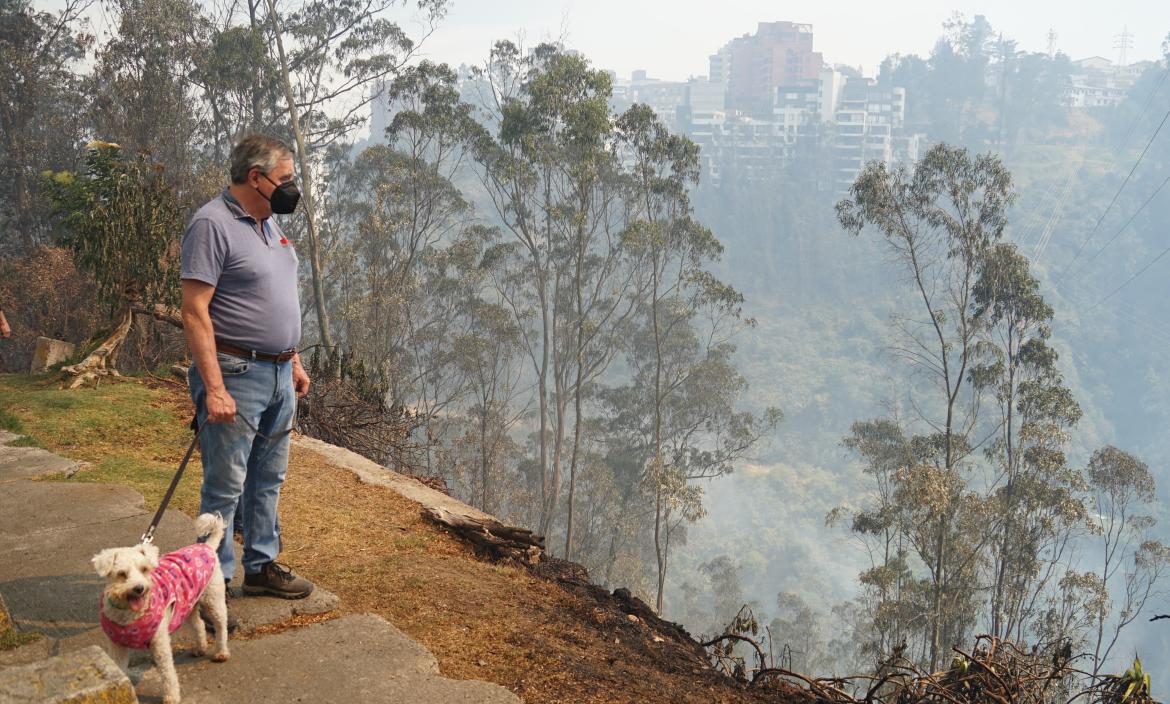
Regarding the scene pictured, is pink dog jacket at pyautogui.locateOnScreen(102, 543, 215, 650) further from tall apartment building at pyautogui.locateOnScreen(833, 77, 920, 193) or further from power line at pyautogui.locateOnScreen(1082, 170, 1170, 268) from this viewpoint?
tall apartment building at pyautogui.locateOnScreen(833, 77, 920, 193)

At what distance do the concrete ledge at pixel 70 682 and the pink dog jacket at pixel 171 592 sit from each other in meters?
0.19

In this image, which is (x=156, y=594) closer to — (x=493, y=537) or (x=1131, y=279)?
(x=493, y=537)

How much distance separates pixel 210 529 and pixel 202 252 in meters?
0.80

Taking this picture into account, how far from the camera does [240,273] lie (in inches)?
104

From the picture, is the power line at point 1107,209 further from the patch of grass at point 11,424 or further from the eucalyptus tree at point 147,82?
the patch of grass at point 11,424

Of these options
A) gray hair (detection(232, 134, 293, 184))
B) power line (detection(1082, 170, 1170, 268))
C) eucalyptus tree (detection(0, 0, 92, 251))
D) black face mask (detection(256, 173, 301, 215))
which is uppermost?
power line (detection(1082, 170, 1170, 268))

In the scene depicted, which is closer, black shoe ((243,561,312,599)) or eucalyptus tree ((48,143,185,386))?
black shoe ((243,561,312,599))

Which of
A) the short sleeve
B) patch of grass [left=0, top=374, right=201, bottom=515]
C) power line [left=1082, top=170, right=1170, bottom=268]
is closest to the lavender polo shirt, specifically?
the short sleeve

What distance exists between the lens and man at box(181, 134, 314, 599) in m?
2.54

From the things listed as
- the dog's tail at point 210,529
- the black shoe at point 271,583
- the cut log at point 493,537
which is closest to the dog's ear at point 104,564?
the dog's tail at point 210,529

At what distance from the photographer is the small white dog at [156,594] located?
216cm

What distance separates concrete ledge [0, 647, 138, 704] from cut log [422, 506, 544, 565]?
96.7 inches

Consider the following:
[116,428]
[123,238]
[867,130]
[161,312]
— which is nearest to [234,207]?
[116,428]

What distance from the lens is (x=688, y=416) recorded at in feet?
102
